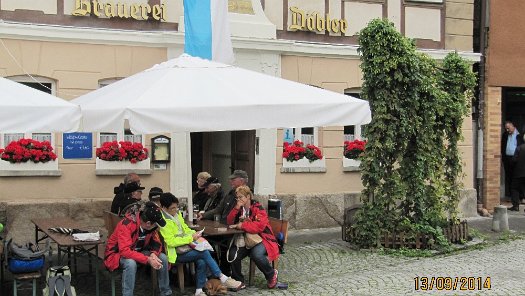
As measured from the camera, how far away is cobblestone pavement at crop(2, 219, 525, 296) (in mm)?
8383

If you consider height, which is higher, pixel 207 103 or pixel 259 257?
pixel 207 103

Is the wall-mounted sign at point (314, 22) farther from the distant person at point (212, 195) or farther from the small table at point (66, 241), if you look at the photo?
the small table at point (66, 241)

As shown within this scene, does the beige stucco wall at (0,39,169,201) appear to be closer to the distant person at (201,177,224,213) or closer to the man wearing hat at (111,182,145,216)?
the man wearing hat at (111,182,145,216)

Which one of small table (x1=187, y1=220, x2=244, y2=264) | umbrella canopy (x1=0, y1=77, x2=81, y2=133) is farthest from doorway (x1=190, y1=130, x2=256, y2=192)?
umbrella canopy (x1=0, y1=77, x2=81, y2=133)

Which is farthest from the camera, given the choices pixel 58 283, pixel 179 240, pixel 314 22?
pixel 314 22

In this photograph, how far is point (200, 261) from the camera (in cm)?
799

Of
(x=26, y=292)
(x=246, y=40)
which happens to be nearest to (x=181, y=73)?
(x=26, y=292)

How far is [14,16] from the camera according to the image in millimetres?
11117

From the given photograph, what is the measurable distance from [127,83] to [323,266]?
3703 millimetres

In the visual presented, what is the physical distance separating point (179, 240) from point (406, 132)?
4351mm

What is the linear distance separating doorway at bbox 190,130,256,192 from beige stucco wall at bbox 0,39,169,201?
6.93 feet

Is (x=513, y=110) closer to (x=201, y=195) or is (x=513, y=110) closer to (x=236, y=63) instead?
(x=236, y=63)
